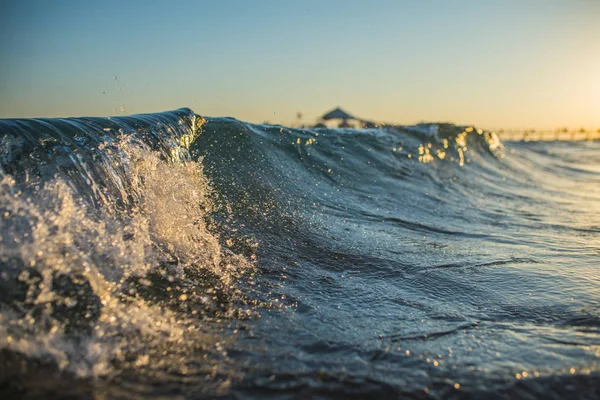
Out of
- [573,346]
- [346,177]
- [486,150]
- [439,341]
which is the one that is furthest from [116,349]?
[486,150]

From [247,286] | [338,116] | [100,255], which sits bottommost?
[247,286]

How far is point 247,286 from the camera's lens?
8.83 feet

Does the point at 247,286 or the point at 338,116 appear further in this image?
the point at 338,116

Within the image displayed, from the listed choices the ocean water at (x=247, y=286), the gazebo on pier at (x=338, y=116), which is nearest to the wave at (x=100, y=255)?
the ocean water at (x=247, y=286)

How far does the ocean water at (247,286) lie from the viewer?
65.1 inches

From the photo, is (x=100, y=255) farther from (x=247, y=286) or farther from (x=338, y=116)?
(x=338, y=116)

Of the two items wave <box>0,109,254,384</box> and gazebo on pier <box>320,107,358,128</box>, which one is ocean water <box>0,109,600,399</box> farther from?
gazebo on pier <box>320,107,358,128</box>

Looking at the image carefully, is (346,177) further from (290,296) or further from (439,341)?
(439,341)

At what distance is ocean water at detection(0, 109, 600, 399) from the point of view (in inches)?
65.1

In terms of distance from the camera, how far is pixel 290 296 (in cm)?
257

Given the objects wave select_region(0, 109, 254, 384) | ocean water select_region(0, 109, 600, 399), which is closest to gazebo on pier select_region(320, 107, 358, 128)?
ocean water select_region(0, 109, 600, 399)

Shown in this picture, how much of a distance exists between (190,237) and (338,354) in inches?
67.2

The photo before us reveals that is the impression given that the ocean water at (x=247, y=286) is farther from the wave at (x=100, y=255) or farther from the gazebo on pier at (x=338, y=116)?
the gazebo on pier at (x=338, y=116)

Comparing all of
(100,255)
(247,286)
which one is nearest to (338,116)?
(247,286)
